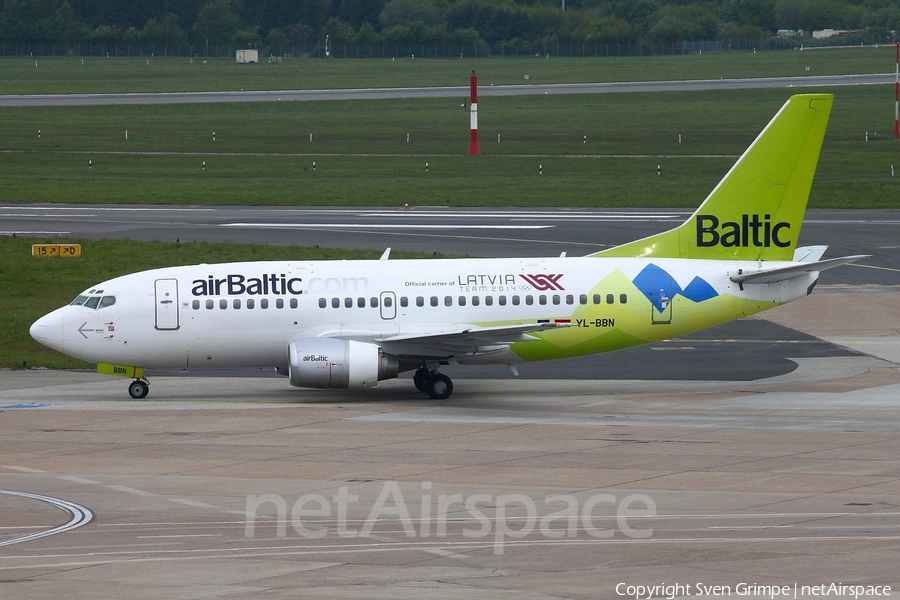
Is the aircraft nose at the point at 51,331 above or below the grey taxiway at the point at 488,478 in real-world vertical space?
above

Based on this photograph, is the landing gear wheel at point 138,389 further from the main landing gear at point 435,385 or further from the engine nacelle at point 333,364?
the main landing gear at point 435,385

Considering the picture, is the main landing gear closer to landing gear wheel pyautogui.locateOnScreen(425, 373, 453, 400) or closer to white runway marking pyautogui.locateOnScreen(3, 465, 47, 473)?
landing gear wheel pyautogui.locateOnScreen(425, 373, 453, 400)

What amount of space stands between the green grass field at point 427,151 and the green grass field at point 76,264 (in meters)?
20.8

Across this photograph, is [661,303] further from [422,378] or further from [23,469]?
[23,469]

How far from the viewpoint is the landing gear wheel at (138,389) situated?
115 feet

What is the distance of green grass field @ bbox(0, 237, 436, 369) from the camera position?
147 ft

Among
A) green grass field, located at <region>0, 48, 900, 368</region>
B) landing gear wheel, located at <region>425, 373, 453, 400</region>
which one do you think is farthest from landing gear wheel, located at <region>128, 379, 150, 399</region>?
landing gear wheel, located at <region>425, 373, 453, 400</region>

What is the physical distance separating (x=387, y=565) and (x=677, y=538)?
15.7ft

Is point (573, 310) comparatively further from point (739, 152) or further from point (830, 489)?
point (739, 152)

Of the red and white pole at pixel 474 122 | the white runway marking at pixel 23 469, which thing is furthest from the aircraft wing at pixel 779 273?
the red and white pole at pixel 474 122

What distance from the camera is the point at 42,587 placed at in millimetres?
17594

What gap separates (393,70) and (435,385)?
138 meters

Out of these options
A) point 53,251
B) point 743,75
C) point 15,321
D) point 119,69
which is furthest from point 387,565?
point 119,69

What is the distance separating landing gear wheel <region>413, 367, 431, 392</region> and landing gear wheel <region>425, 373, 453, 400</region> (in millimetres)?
148
